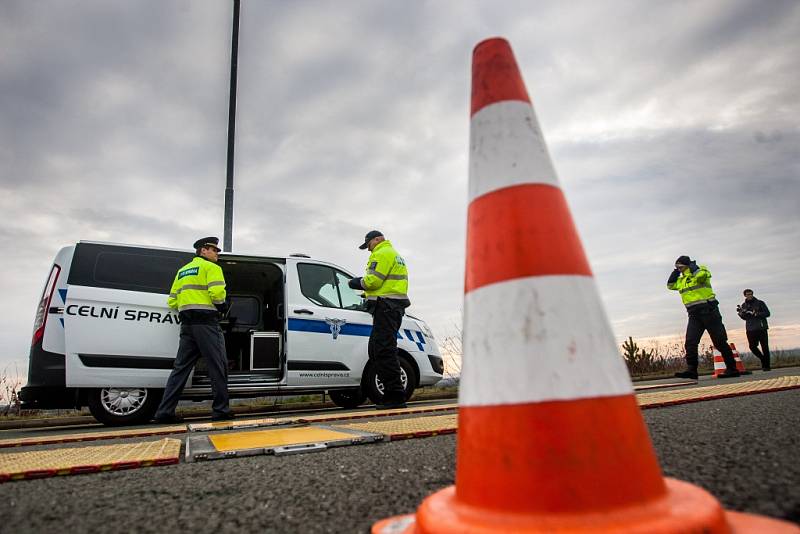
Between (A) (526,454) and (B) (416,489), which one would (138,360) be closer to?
(B) (416,489)

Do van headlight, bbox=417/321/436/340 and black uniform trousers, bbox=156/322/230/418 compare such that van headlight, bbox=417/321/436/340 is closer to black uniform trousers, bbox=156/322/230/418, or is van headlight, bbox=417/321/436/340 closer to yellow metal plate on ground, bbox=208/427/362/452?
black uniform trousers, bbox=156/322/230/418

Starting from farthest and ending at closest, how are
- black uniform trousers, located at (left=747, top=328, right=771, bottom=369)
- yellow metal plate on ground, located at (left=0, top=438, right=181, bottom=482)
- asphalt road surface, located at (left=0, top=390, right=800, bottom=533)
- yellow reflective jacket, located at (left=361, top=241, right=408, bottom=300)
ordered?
1. black uniform trousers, located at (left=747, top=328, right=771, bottom=369)
2. yellow reflective jacket, located at (left=361, top=241, right=408, bottom=300)
3. yellow metal plate on ground, located at (left=0, top=438, right=181, bottom=482)
4. asphalt road surface, located at (left=0, top=390, right=800, bottom=533)

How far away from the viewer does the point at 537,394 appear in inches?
38.4

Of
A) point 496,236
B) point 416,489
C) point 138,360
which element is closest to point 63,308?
point 138,360

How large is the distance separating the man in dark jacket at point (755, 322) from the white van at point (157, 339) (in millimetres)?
8470

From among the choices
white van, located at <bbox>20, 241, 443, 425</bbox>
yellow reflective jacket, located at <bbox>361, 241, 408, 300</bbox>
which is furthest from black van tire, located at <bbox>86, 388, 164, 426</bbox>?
yellow reflective jacket, located at <bbox>361, 241, 408, 300</bbox>

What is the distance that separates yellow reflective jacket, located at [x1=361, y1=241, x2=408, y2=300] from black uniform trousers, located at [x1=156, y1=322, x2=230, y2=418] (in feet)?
5.58

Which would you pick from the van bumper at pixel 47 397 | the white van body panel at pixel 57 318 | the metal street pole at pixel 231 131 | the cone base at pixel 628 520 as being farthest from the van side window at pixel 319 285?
the cone base at pixel 628 520

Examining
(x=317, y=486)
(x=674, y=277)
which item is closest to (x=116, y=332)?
(x=317, y=486)

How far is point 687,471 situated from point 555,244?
1.02 metres

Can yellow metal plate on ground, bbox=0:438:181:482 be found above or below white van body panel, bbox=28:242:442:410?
below

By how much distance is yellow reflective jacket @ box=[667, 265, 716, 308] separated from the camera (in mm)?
8453

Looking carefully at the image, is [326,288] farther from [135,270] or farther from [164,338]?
[135,270]

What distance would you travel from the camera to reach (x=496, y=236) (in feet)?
3.79
